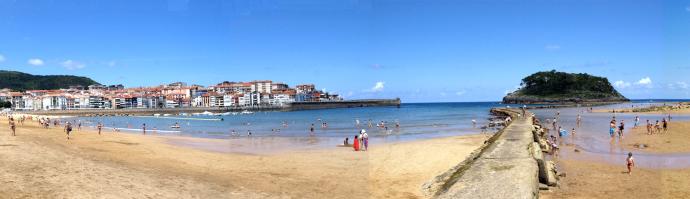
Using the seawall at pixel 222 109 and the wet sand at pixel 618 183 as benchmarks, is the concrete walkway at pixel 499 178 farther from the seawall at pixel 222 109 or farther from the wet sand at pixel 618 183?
the seawall at pixel 222 109

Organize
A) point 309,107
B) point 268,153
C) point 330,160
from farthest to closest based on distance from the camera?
1. point 309,107
2. point 268,153
3. point 330,160

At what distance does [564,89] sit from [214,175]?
150m

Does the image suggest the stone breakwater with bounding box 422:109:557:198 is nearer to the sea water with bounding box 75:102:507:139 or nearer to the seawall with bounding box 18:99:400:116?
the sea water with bounding box 75:102:507:139

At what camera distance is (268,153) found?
854 inches

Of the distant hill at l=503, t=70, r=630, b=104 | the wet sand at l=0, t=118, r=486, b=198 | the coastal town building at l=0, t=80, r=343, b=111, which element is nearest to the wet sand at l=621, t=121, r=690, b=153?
the wet sand at l=0, t=118, r=486, b=198

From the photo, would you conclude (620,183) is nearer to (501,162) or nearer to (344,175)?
(501,162)

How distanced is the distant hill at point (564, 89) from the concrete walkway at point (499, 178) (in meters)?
136

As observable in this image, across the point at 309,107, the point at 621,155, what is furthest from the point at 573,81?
the point at 621,155

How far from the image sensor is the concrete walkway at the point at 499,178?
9.91 m

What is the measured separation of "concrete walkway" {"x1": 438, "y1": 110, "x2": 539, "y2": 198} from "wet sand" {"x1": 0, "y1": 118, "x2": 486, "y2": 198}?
1.23m

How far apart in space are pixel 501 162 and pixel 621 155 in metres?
7.87

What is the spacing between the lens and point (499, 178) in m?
11.3

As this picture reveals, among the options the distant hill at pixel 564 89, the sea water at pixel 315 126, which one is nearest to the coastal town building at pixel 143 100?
the sea water at pixel 315 126

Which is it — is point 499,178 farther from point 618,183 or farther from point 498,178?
point 618,183
